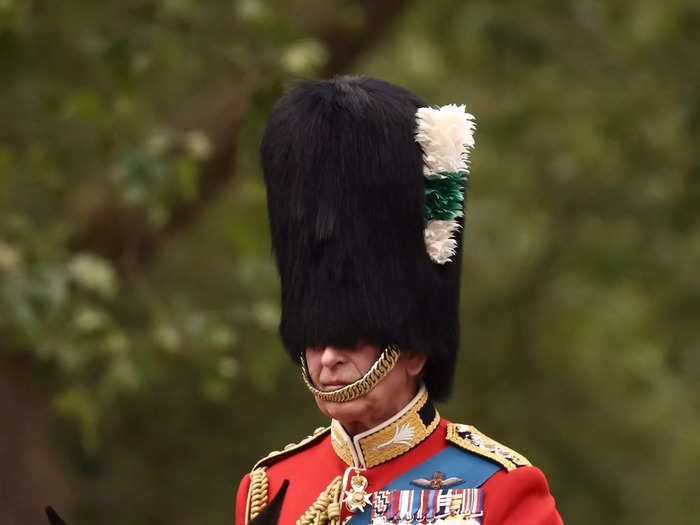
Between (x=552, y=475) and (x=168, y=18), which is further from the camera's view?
(x=552, y=475)

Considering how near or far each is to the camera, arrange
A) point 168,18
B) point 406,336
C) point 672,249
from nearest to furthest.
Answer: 1. point 406,336
2. point 168,18
3. point 672,249

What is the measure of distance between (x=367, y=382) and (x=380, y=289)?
24 cm

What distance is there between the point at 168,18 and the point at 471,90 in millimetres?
3677

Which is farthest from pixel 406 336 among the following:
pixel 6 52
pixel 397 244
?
pixel 6 52

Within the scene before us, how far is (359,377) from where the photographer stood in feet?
11.5

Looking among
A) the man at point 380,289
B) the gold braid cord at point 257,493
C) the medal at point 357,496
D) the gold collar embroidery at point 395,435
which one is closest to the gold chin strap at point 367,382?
the man at point 380,289

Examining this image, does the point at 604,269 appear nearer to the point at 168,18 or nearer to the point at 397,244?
the point at 168,18

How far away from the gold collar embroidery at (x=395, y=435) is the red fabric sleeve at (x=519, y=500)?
24 cm

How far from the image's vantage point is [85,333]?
6609 mm

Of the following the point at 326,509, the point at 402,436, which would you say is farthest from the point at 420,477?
the point at 326,509

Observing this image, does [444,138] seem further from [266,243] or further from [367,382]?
[266,243]

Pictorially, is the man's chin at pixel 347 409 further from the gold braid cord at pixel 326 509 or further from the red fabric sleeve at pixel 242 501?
the red fabric sleeve at pixel 242 501

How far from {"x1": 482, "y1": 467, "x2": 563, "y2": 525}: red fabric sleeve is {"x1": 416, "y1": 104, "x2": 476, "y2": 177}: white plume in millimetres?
714

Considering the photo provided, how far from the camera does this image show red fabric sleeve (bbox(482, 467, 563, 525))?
344 cm
